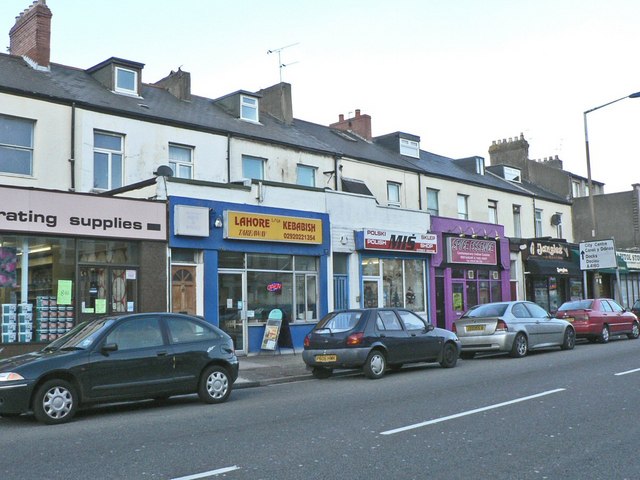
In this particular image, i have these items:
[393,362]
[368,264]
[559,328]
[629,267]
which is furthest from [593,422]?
[629,267]

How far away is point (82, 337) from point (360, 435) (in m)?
4.82

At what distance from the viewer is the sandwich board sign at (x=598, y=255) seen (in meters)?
29.0

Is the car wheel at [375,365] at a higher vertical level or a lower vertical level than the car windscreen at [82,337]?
lower

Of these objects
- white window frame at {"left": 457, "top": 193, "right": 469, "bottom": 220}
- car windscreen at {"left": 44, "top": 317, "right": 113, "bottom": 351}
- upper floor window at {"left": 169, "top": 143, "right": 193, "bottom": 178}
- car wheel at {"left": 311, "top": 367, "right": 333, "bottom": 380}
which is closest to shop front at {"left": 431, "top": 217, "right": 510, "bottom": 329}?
white window frame at {"left": 457, "top": 193, "right": 469, "bottom": 220}

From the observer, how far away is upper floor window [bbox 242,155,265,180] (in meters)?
22.2

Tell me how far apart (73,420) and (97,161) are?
426 inches

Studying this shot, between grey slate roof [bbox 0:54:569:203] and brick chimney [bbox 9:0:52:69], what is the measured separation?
41 cm

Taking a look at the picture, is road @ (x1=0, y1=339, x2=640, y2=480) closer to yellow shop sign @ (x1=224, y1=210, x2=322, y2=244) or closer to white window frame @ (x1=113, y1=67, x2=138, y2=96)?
yellow shop sign @ (x1=224, y1=210, x2=322, y2=244)

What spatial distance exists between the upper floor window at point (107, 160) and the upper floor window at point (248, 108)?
600 centimetres

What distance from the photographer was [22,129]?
17.5 metres

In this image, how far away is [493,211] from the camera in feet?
107

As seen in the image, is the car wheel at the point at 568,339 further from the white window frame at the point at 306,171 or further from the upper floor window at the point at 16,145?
the upper floor window at the point at 16,145

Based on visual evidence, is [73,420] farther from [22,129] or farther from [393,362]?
[22,129]

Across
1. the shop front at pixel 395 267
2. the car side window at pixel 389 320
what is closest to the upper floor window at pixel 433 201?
the shop front at pixel 395 267
